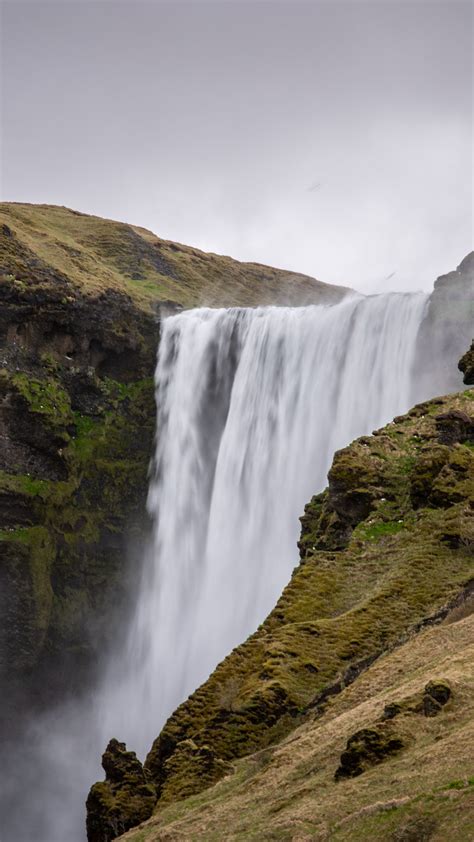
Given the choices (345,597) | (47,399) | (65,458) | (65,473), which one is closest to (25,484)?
(65,473)

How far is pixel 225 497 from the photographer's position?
45.1m

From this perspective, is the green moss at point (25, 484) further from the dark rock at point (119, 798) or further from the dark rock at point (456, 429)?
the dark rock at point (119, 798)

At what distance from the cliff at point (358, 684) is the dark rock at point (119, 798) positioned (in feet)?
0.26

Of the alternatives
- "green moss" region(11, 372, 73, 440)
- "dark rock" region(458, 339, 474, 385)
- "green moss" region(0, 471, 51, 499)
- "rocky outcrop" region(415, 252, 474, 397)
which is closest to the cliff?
"dark rock" region(458, 339, 474, 385)

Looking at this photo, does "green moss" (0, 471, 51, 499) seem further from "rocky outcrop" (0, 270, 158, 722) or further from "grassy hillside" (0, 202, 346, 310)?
"grassy hillside" (0, 202, 346, 310)

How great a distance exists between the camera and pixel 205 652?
4006cm

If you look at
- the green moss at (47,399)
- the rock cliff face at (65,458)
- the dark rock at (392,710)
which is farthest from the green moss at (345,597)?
the green moss at (47,399)

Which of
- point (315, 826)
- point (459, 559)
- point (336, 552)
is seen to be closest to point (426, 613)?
point (459, 559)

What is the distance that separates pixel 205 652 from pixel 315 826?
103ft

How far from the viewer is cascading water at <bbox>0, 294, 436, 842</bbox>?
132 ft

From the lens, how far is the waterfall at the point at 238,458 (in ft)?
134

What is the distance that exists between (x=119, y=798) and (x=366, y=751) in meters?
6.50

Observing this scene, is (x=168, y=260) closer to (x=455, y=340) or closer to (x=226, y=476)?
(x=226, y=476)

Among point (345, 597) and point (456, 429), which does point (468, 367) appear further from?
point (345, 597)
